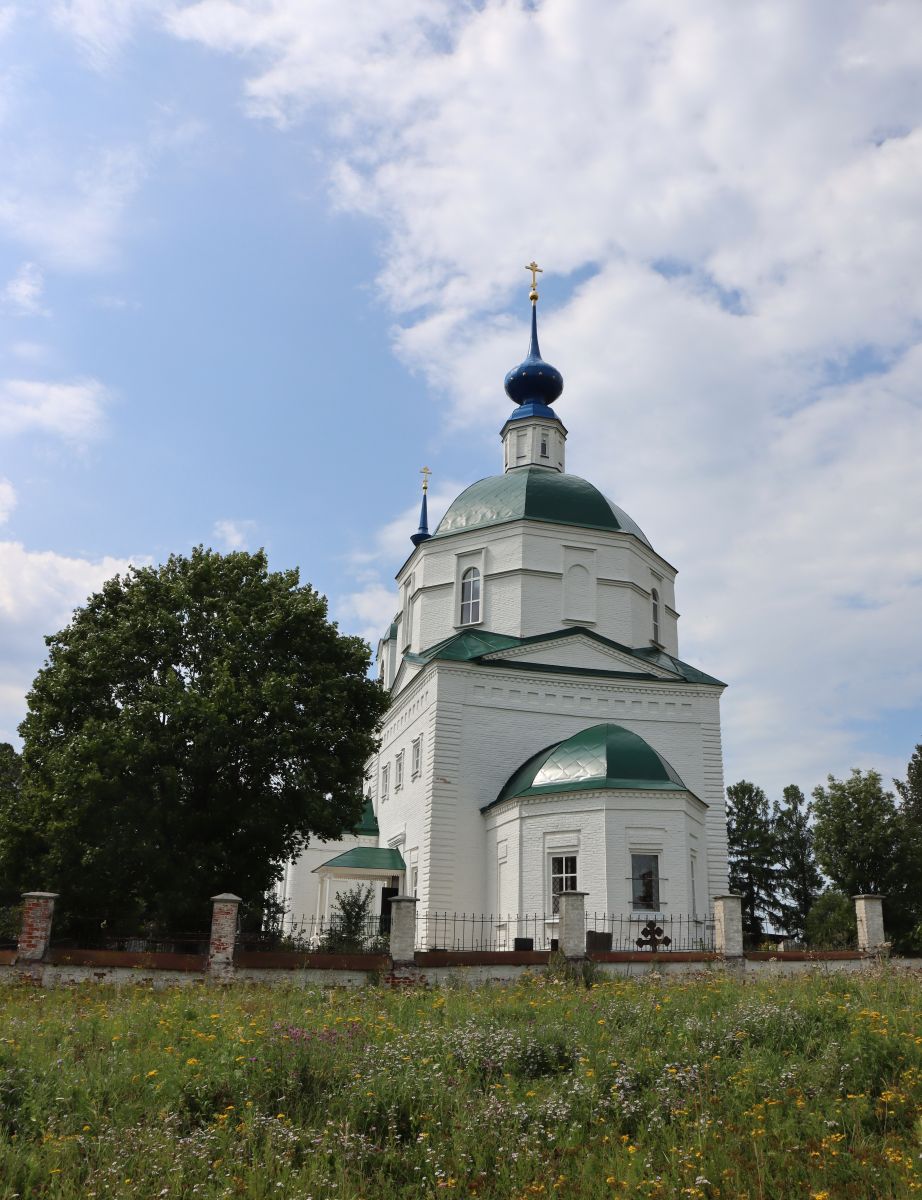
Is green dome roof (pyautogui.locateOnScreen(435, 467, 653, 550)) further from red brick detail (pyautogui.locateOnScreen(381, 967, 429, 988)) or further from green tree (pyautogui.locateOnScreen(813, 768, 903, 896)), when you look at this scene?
red brick detail (pyautogui.locateOnScreen(381, 967, 429, 988))

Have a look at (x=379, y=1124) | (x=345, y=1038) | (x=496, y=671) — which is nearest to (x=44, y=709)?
(x=496, y=671)

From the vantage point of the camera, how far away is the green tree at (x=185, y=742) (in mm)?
18109

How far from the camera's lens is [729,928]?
53.4 ft

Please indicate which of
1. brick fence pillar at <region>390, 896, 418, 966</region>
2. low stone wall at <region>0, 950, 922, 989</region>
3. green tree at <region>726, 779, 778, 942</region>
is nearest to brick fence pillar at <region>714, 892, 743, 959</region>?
low stone wall at <region>0, 950, 922, 989</region>

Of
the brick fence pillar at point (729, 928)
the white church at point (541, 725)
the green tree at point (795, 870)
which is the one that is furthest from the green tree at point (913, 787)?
the brick fence pillar at point (729, 928)

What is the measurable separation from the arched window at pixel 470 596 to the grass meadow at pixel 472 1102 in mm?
18201

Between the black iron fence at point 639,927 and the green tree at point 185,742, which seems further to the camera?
the black iron fence at point 639,927

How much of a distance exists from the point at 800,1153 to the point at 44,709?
1602 centimetres

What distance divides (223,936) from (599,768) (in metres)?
10.2

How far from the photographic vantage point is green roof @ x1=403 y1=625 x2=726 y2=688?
2559cm

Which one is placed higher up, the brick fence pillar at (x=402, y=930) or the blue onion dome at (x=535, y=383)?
the blue onion dome at (x=535, y=383)

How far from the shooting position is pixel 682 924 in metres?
20.7

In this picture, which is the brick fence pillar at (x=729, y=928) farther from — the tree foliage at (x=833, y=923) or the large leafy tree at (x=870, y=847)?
the large leafy tree at (x=870, y=847)

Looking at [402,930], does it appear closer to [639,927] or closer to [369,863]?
[639,927]
